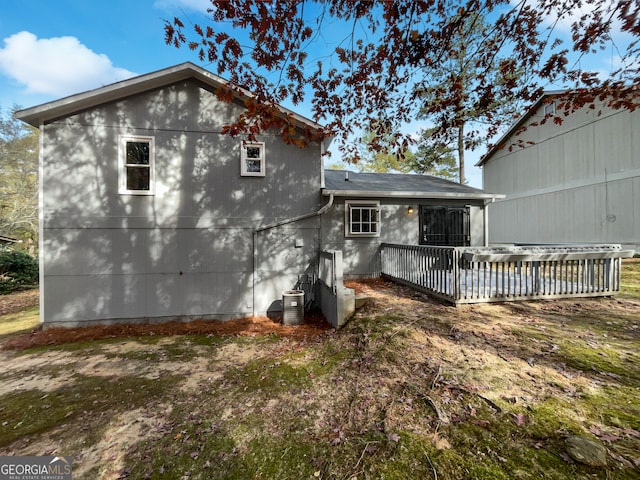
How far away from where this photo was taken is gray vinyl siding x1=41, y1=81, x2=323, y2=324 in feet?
20.3

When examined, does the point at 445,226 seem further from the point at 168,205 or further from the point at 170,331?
the point at 170,331

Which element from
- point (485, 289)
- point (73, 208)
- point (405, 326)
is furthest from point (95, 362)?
point (485, 289)

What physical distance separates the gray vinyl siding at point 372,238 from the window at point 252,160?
244 centimetres

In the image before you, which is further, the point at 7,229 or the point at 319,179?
the point at 7,229

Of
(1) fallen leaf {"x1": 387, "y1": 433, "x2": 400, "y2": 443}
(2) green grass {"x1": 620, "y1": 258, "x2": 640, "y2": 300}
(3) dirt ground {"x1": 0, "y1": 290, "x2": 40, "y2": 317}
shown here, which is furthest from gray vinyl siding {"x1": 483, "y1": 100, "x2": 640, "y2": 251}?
(3) dirt ground {"x1": 0, "y1": 290, "x2": 40, "y2": 317}

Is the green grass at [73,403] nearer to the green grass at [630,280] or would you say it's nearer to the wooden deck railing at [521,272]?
the wooden deck railing at [521,272]

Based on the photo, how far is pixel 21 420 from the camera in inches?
126

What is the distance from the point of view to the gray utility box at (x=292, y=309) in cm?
656

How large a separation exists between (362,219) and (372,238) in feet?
2.31

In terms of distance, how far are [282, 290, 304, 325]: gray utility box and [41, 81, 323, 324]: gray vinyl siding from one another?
2.14 feet

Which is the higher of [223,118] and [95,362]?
[223,118]

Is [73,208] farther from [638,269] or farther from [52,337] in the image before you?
[638,269]

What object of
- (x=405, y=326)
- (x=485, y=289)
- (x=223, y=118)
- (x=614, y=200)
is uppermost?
(x=223, y=118)

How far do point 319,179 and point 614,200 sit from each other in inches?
535
